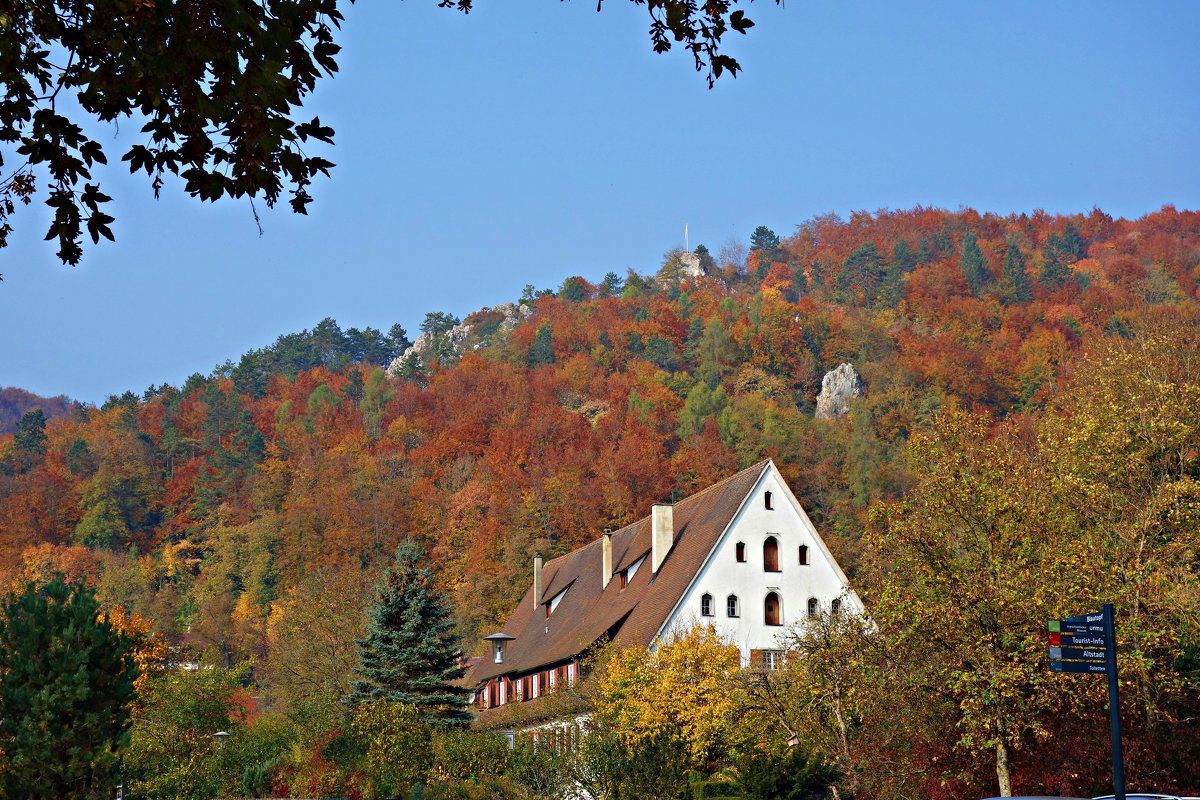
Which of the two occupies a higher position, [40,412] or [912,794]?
[40,412]

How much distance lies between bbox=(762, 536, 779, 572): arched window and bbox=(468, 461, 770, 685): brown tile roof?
178 centimetres

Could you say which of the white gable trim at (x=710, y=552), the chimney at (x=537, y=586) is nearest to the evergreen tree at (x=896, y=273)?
the chimney at (x=537, y=586)

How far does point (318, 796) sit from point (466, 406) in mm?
72753

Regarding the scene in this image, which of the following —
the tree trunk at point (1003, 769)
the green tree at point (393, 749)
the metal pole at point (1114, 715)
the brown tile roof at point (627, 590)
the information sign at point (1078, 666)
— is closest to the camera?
the metal pole at point (1114, 715)

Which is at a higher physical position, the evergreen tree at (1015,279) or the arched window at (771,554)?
the evergreen tree at (1015,279)

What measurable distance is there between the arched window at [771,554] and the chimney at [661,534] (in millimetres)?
4083

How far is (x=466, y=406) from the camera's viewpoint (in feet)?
374

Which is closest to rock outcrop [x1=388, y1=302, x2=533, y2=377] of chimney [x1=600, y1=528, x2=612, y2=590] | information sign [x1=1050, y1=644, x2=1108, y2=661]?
chimney [x1=600, y1=528, x2=612, y2=590]

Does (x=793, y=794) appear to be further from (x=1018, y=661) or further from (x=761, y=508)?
(x=761, y=508)

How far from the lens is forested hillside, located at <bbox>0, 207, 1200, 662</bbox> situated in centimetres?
8825

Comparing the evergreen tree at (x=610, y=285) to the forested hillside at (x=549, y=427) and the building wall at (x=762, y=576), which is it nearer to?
the forested hillside at (x=549, y=427)

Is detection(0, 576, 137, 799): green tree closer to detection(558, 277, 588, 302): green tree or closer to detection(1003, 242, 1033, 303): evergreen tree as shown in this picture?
detection(1003, 242, 1033, 303): evergreen tree

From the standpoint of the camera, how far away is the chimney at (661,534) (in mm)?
49469

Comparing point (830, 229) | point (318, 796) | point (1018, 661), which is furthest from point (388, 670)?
point (830, 229)
